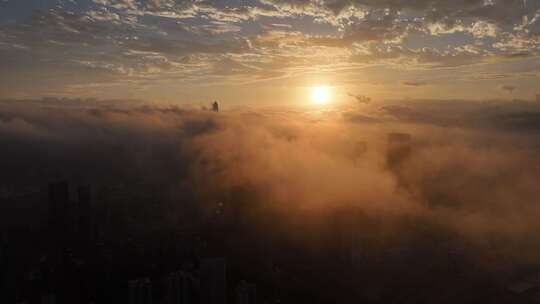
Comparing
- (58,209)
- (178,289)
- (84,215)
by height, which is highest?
(58,209)

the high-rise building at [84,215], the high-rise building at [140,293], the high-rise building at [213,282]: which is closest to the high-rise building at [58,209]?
the high-rise building at [84,215]

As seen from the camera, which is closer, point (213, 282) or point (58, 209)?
point (213, 282)

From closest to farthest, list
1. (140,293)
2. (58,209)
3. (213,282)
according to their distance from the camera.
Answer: (140,293) < (213,282) < (58,209)

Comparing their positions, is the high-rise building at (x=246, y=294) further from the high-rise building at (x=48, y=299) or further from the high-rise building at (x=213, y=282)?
the high-rise building at (x=48, y=299)

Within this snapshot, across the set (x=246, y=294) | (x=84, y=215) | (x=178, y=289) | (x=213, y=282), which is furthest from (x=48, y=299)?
(x=84, y=215)

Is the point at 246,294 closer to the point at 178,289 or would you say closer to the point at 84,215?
the point at 178,289

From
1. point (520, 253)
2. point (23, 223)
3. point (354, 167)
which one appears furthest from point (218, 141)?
point (520, 253)

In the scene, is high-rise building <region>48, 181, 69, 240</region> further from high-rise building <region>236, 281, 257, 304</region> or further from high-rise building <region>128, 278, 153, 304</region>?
high-rise building <region>236, 281, 257, 304</region>

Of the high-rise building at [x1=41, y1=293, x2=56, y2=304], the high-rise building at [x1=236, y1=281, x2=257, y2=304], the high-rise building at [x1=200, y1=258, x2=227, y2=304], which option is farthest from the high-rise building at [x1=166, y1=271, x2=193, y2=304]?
the high-rise building at [x1=41, y1=293, x2=56, y2=304]
